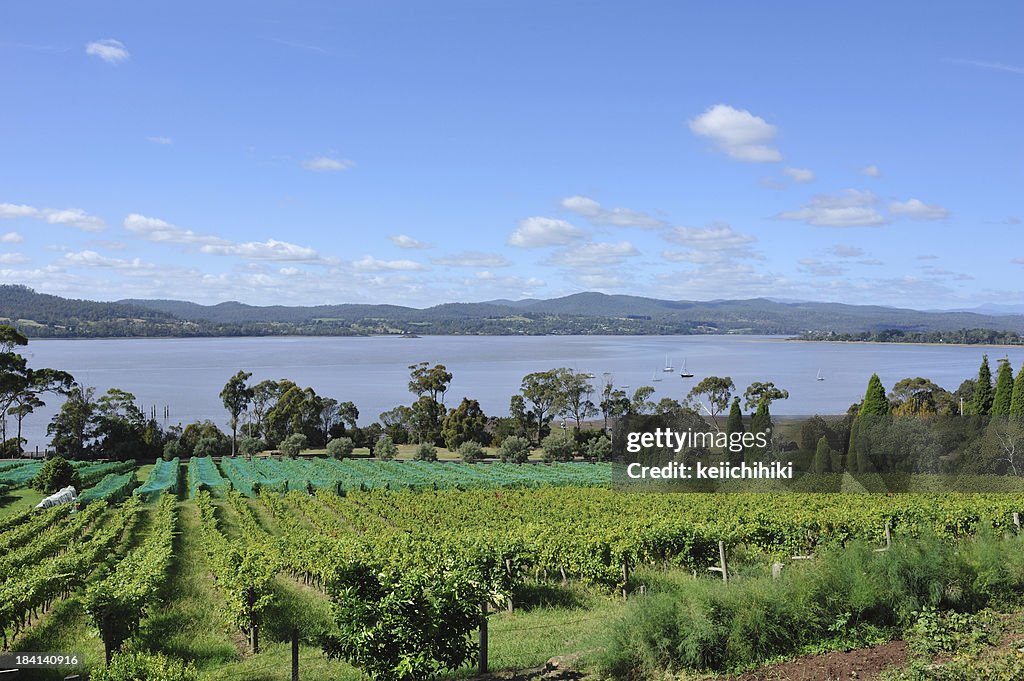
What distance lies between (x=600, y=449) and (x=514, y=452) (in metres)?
6.04

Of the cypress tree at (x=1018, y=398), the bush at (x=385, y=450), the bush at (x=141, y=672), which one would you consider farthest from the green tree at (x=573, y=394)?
the bush at (x=141, y=672)

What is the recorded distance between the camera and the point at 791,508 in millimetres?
19906

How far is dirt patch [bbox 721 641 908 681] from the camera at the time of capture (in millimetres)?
7090

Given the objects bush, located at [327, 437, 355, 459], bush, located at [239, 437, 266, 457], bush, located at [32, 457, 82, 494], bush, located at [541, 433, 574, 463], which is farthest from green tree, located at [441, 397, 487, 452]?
bush, located at [32, 457, 82, 494]

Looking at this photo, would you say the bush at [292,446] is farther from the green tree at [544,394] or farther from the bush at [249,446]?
the green tree at [544,394]

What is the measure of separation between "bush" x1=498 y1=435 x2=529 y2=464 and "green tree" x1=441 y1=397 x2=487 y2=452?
7686 mm

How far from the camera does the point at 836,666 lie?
24.0 ft

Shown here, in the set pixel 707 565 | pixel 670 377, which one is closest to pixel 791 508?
pixel 707 565

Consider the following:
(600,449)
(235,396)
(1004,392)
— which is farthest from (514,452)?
(1004,392)

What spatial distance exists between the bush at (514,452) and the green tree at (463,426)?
7.69m

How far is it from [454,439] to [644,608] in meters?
47.7

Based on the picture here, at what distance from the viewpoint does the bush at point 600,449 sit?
161ft

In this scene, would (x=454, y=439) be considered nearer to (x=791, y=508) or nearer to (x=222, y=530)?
(x=222, y=530)

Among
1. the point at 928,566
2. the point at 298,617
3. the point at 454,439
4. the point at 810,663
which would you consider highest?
the point at 928,566
